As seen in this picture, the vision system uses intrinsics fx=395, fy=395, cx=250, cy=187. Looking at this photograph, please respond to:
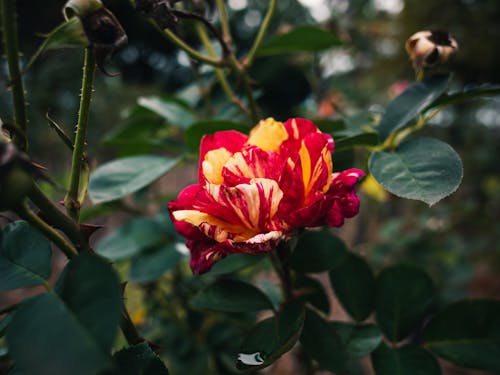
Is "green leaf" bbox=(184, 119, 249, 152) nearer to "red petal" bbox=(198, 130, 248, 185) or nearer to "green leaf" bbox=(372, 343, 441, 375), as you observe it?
"red petal" bbox=(198, 130, 248, 185)

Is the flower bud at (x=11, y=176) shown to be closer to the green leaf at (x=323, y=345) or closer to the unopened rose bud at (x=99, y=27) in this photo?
the unopened rose bud at (x=99, y=27)

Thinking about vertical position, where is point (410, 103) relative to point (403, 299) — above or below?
above

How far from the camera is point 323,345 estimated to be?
0.33m

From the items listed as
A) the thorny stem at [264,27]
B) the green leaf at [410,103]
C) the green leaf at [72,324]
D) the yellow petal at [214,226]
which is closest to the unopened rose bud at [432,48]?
the green leaf at [410,103]

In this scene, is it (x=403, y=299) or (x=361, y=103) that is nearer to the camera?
(x=403, y=299)

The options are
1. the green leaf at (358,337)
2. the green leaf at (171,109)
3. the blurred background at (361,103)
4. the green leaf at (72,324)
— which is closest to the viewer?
the green leaf at (72,324)

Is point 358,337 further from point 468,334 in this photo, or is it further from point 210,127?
point 210,127

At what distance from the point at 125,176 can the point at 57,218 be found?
0.68 ft

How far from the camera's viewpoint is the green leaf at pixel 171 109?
530mm

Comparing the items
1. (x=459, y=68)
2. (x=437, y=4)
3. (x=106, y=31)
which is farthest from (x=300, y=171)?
(x=459, y=68)

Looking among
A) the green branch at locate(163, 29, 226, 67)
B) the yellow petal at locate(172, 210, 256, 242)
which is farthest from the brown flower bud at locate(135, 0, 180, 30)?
the yellow petal at locate(172, 210, 256, 242)

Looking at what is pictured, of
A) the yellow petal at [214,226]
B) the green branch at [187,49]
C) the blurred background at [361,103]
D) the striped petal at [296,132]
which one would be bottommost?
the blurred background at [361,103]

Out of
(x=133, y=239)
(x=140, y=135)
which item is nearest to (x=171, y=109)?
(x=140, y=135)

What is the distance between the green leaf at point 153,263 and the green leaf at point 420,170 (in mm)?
358
